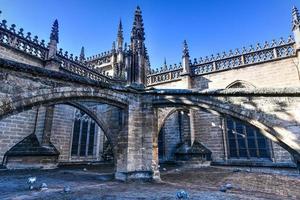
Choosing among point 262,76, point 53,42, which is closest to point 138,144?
point 53,42

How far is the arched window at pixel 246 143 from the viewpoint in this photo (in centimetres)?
1200

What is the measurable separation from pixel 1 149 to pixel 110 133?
618 cm

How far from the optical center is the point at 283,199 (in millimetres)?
4492

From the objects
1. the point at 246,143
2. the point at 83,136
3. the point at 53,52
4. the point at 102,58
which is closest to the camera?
the point at 53,52

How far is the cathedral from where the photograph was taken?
23.1ft

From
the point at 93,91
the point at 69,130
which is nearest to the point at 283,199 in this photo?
the point at 93,91

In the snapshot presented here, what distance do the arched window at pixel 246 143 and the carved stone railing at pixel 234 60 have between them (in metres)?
3.79

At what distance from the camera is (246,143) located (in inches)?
490

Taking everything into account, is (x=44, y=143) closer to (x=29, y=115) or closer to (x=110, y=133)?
(x=29, y=115)

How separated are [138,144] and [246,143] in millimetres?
8253

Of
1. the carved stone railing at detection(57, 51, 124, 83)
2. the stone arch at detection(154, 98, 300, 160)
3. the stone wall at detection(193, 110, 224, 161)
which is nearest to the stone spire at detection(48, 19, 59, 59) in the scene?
the carved stone railing at detection(57, 51, 124, 83)

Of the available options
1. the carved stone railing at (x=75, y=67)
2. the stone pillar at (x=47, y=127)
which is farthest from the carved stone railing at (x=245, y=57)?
the stone pillar at (x=47, y=127)

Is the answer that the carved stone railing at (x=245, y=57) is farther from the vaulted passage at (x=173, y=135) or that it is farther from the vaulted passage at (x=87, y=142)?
the vaulted passage at (x=87, y=142)

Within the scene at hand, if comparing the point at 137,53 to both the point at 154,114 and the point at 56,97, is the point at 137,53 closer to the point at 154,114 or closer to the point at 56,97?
the point at 154,114
